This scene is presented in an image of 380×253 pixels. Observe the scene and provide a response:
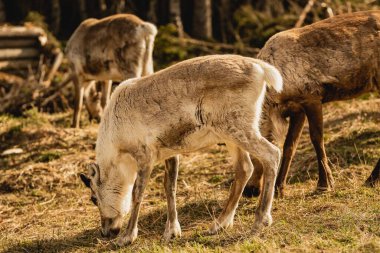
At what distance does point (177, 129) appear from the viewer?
582cm

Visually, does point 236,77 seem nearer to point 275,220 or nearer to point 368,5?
point 275,220

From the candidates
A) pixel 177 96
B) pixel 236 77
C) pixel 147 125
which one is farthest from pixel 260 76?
pixel 147 125

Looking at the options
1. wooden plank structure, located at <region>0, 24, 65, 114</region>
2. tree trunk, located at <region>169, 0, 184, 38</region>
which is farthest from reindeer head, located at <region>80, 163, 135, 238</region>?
tree trunk, located at <region>169, 0, 184, 38</region>

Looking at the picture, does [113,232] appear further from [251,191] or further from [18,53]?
[18,53]

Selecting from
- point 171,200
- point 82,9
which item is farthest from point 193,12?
point 171,200

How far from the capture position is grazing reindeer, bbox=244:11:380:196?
22.6 ft

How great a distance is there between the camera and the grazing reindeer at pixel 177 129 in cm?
562

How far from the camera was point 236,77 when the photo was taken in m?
5.61

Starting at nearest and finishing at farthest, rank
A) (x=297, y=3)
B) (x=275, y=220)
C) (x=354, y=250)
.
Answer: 1. (x=354, y=250)
2. (x=275, y=220)
3. (x=297, y=3)

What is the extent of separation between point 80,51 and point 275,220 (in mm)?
6337

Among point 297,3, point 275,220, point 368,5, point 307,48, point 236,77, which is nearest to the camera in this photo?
point 236,77

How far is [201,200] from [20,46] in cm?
817

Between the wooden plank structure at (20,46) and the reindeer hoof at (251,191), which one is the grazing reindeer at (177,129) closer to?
the reindeer hoof at (251,191)

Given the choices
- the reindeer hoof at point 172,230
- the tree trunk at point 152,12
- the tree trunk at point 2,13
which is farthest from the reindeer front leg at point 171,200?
the tree trunk at point 2,13
